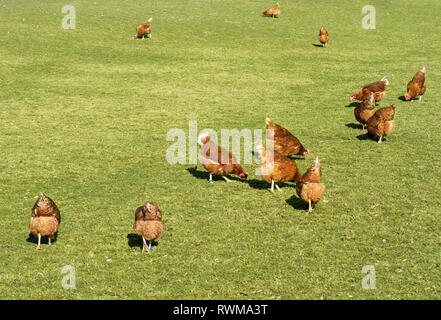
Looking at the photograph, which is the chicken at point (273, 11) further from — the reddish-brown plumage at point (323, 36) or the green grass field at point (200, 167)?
the reddish-brown plumage at point (323, 36)

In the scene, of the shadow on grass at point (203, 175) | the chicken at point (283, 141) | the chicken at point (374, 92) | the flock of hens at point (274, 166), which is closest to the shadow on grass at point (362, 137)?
the flock of hens at point (274, 166)

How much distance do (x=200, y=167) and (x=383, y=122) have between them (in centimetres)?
542

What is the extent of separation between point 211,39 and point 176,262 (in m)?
19.7

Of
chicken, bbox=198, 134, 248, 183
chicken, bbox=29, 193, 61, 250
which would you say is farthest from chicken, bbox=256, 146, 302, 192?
chicken, bbox=29, 193, 61, 250

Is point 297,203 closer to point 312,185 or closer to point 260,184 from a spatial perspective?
point 312,185

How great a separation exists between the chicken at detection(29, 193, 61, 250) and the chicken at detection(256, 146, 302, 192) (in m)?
4.56

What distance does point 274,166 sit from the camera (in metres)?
11.3

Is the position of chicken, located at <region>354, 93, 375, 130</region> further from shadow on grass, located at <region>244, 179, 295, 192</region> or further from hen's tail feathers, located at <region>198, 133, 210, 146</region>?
hen's tail feathers, located at <region>198, 133, 210, 146</region>

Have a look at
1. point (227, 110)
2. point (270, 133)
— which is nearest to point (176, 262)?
point (270, 133)

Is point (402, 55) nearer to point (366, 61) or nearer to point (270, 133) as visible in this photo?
point (366, 61)

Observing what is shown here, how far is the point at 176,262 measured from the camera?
29.6 ft

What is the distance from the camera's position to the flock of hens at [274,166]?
9156 mm

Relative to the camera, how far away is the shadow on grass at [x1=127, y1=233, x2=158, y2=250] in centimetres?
961
